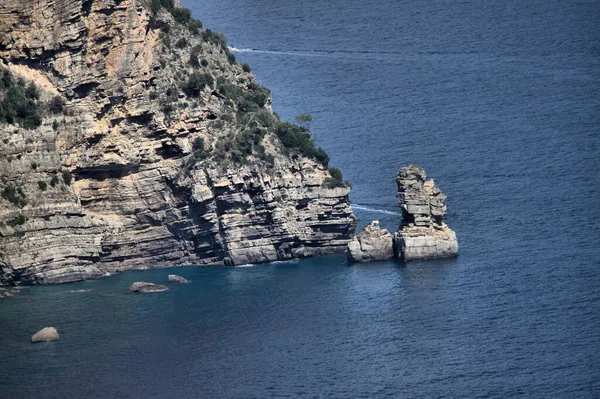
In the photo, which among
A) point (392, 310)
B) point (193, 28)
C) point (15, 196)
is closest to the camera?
point (392, 310)

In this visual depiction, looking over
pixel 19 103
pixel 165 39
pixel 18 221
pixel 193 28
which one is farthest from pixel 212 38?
pixel 18 221

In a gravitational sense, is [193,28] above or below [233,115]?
above

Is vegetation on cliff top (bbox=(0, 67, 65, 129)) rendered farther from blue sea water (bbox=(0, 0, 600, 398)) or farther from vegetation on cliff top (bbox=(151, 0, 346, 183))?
blue sea water (bbox=(0, 0, 600, 398))

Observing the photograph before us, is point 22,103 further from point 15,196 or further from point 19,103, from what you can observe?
point 15,196

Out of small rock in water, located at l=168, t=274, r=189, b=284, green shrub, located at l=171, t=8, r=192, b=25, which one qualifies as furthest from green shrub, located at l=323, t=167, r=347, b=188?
green shrub, located at l=171, t=8, r=192, b=25

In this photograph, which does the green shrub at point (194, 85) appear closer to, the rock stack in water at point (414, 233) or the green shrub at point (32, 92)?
the green shrub at point (32, 92)

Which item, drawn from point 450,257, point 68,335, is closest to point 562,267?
point 450,257
